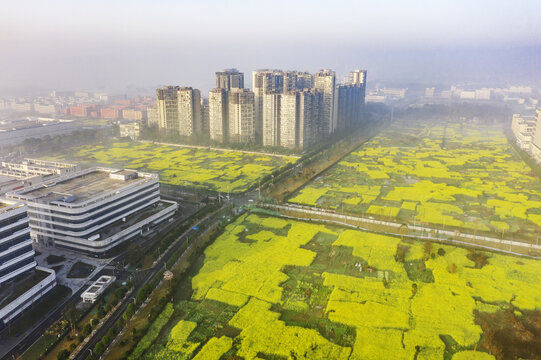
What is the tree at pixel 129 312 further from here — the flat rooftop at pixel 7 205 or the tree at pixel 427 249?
the tree at pixel 427 249

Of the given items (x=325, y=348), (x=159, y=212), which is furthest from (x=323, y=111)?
(x=325, y=348)

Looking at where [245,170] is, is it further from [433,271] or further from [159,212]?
[433,271]

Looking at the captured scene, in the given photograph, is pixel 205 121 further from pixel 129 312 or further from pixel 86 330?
pixel 86 330

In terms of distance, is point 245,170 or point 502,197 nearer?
point 502,197

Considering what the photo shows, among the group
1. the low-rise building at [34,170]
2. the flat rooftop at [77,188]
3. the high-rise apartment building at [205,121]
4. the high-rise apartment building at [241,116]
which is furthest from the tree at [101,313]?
the high-rise apartment building at [205,121]

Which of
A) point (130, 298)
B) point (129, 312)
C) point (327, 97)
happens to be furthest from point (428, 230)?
point (327, 97)

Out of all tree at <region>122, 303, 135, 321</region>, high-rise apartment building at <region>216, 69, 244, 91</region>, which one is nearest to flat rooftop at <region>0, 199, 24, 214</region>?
tree at <region>122, 303, 135, 321</region>

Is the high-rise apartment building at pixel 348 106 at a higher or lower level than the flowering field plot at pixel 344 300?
higher
